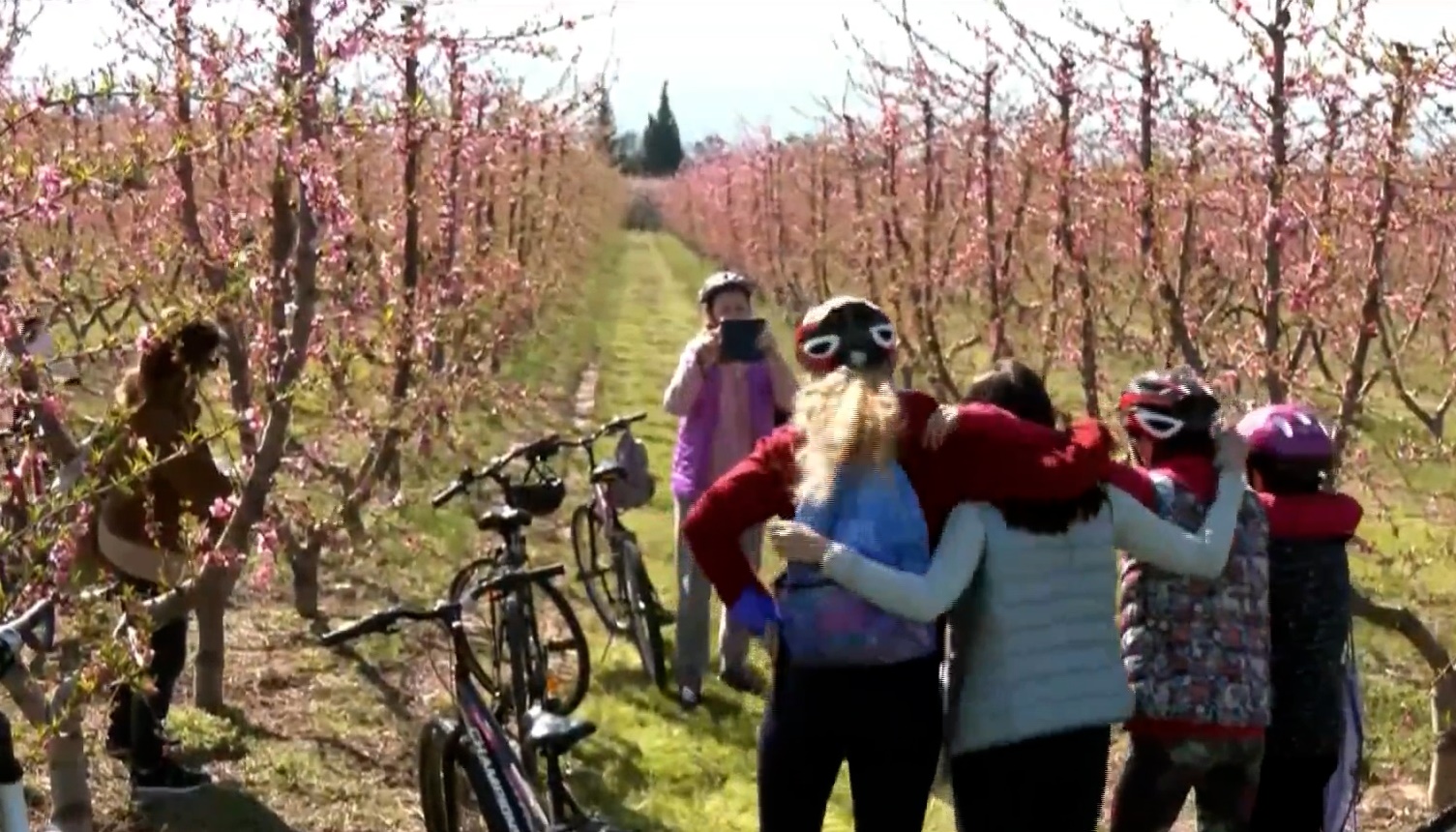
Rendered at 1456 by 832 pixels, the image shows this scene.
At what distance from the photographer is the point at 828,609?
3.22m

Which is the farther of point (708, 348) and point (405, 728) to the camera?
point (405, 728)

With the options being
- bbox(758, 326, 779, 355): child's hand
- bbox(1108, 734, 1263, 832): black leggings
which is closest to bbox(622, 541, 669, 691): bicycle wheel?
bbox(758, 326, 779, 355): child's hand

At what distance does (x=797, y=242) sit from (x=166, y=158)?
2296 centimetres

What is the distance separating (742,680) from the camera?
6660mm

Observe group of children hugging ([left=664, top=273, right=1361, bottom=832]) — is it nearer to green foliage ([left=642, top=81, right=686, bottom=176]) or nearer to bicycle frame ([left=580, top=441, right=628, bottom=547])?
bicycle frame ([left=580, top=441, right=628, bottom=547])

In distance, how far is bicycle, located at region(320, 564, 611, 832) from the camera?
332 centimetres

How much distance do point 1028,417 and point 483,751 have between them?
1.48 meters

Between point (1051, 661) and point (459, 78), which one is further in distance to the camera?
point (459, 78)

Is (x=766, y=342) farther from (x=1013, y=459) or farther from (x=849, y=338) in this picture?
(x=1013, y=459)

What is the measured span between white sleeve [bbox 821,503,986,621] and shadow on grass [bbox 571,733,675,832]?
94.4 inches

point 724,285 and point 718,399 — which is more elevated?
point 724,285

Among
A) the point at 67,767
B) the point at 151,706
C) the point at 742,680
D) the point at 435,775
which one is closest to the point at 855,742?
the point at 435,775

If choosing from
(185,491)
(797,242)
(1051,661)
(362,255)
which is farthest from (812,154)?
(1051,661)

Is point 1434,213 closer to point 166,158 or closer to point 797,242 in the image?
point 166,158
